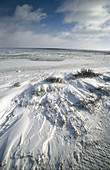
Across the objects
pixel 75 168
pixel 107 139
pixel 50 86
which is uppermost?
pixel 50 86

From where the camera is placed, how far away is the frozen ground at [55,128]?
1971 mm

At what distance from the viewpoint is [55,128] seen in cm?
262

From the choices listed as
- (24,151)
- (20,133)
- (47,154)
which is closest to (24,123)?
(20,133)

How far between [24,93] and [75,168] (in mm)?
3120

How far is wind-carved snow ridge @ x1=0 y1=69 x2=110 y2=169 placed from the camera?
1974 millimetres

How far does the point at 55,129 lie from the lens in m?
2.60

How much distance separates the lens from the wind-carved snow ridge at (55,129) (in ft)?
6.48

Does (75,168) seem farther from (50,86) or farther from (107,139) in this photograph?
(50,86)

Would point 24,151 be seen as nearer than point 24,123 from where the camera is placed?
Yes

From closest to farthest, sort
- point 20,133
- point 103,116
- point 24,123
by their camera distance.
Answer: point 20,133, point 24,123, point 103,116

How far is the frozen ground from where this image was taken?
6.47ft

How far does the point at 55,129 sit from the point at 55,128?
0.11 ft

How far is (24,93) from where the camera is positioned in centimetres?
396

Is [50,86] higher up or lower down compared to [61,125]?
higher up
